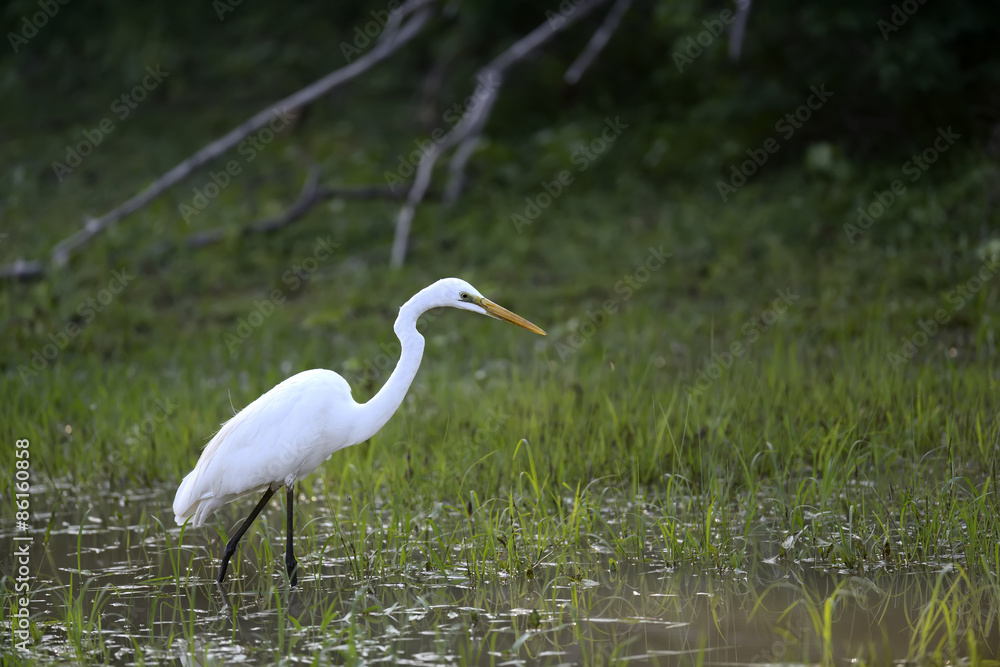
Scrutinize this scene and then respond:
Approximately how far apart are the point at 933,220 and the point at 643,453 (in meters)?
5.03

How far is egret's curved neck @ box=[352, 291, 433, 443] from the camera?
448 cm

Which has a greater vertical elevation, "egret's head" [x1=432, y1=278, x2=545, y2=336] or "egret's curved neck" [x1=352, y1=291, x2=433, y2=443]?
"egret's head" [x1=432, y1=278, x2=545, y2=336]

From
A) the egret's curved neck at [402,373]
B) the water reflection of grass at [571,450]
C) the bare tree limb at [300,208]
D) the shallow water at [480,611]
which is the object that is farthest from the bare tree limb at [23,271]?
the egret's curved neck at [402,373]

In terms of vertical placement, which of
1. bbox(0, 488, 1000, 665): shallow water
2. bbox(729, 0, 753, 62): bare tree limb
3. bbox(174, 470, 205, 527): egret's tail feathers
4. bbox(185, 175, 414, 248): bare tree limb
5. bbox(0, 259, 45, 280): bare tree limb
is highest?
bbox(729, 0, 753, 62): bare tree limb

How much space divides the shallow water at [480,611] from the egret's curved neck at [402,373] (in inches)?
19.4

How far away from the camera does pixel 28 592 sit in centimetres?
420

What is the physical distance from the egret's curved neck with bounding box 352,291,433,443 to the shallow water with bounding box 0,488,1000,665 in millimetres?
492

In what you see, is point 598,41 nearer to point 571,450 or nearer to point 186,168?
point 186,168

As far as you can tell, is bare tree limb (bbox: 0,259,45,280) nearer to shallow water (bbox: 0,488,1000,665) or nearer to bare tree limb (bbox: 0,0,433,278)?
bare tree limb (bbox: 0,0,433,278)

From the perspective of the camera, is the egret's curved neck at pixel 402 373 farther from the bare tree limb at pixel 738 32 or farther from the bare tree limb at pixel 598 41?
the bare tree limb at pixel 598 41

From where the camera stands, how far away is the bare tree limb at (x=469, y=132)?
418 inches

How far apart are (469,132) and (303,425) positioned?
729cm

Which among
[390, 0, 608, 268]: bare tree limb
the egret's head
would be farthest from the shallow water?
[390, 0, 608, 268]: bare tree limb

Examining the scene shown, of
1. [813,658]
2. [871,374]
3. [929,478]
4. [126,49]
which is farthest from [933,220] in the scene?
[126,49]
